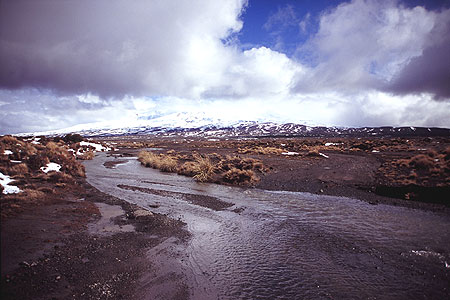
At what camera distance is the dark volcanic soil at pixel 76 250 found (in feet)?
15.0

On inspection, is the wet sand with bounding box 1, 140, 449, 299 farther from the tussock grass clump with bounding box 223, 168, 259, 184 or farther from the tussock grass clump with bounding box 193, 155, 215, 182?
the tussock grass clump with bounding box 193, 155, 215, 182

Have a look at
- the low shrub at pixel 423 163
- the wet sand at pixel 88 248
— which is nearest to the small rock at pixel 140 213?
the wet sand at pixel 88 248

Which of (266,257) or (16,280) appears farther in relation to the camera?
(266,257)

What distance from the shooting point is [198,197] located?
595 inches

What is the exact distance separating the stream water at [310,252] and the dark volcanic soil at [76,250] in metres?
1.02

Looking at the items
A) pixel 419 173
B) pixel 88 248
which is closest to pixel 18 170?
pixel 88 248

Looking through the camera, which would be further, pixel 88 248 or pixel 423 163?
pixel 423 163

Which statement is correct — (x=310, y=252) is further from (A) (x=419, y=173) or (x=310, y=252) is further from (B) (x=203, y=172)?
(A) (x=419, y=173)

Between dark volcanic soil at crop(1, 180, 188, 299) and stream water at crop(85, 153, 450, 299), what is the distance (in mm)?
1016

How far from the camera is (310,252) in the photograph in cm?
786

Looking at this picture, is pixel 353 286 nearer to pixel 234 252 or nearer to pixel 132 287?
pixel 234 252

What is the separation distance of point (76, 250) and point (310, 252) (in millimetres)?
7753

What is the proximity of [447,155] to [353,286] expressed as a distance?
72.9 feet

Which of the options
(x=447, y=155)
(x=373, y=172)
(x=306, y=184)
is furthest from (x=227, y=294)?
(x=447, y=155)
